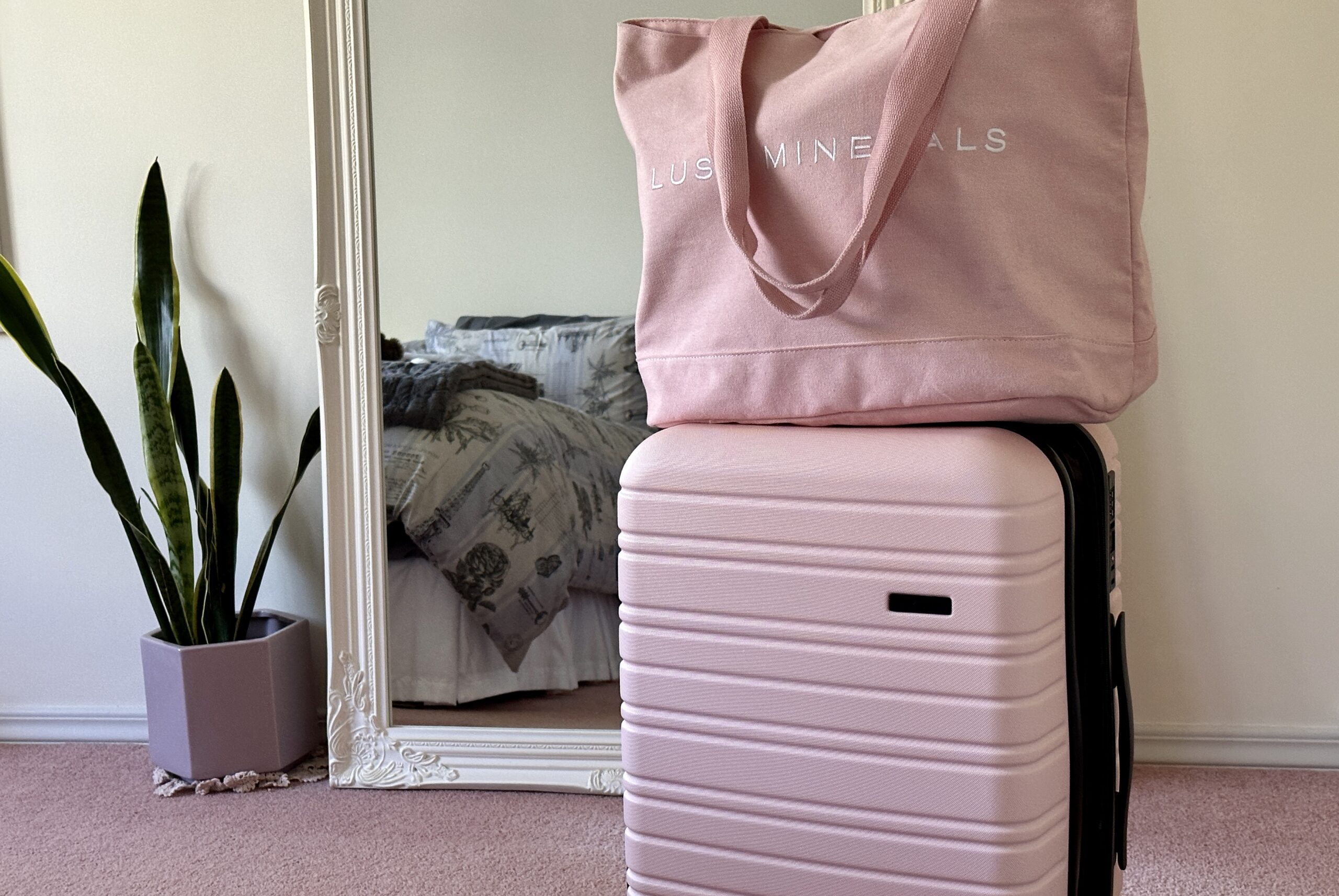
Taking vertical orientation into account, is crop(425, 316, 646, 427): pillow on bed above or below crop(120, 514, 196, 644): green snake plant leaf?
above

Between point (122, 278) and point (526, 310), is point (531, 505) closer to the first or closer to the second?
point (526, 310)

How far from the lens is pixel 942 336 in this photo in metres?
0.82

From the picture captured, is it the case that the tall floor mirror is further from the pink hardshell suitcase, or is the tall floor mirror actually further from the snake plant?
the pink hardshell suitcase

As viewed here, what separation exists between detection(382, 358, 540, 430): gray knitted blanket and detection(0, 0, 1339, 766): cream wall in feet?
0.30

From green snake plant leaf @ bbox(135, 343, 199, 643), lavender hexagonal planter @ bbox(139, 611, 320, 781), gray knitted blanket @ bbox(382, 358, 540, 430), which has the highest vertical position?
gray knitted blanket @ bbox(382, 358, 540, 430)

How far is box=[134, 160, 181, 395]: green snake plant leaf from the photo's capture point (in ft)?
5.38

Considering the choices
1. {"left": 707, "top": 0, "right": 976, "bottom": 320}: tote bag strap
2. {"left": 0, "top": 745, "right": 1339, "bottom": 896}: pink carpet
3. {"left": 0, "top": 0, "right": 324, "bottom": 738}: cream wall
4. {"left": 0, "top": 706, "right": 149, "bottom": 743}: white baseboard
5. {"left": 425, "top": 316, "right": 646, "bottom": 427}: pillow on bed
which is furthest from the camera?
{"left": 0, "top": 706, "right": 149, "bottom": 743}: white baseboard

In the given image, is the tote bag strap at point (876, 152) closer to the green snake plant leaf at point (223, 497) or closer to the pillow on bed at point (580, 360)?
the pillow on bed at point (580, 360)

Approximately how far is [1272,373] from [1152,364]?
0.83 meters

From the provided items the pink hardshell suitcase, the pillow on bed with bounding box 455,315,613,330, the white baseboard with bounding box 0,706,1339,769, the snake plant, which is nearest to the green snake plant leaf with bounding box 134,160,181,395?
the snake plant

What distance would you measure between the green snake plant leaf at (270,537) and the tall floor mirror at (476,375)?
9 centimetres

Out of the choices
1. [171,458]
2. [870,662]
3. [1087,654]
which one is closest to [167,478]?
[171,458]

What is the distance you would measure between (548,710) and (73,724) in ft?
3.00

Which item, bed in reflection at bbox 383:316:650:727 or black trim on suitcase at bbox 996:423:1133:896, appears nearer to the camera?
black trim on suitcase at bbox 996:423:1133:896
